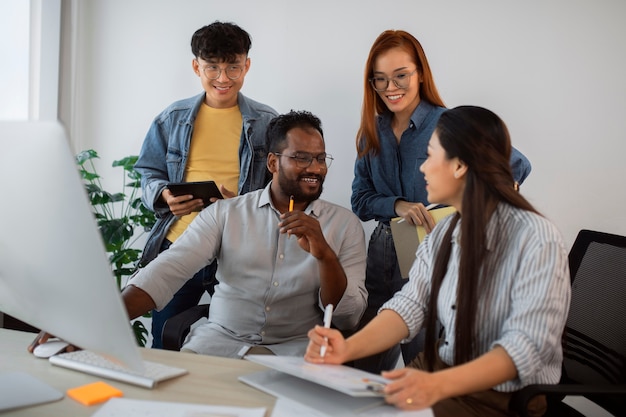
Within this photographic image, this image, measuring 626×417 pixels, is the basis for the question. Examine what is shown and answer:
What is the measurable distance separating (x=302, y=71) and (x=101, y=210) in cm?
141

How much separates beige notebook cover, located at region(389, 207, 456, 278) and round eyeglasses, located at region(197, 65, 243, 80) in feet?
2.92

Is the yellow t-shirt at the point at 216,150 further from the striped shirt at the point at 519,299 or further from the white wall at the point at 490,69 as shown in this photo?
the striped shirt at the point at 519,299

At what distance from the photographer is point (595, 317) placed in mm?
1865

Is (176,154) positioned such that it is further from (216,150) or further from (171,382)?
(171,382)

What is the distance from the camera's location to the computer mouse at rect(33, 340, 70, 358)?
4.90ft

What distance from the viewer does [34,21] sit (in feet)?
11.3

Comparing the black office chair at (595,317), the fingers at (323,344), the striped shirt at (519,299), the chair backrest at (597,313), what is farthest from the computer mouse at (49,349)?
the chair backrest at (597,313)

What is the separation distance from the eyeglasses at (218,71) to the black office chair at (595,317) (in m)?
1.47

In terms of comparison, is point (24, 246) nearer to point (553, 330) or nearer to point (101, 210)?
point (553, 330)

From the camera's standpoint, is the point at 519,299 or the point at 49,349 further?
the point at 49,349

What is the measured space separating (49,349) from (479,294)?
994 millimetres

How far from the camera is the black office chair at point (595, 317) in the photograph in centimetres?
179

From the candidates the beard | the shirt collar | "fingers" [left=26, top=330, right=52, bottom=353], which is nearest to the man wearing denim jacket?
the beard

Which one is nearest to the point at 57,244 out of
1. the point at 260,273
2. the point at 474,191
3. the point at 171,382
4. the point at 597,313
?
the point at 171,382
